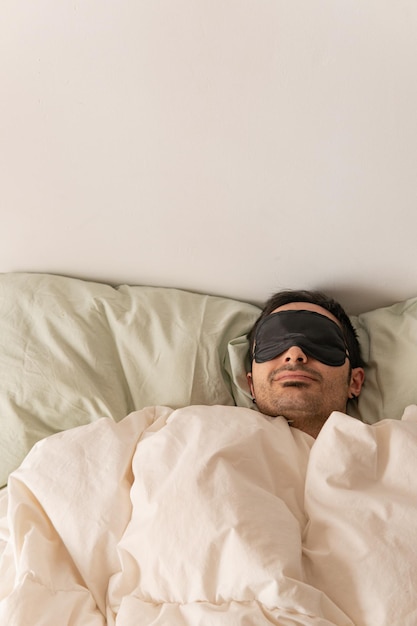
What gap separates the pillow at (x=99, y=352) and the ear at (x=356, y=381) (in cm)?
24

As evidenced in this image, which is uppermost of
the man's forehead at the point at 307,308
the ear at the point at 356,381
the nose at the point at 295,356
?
the man's forehead at the point at 307,308

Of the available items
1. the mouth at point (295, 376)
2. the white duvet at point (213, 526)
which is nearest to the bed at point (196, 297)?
the white duvet at point (213, 526)

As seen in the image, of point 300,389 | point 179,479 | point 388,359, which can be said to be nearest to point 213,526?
point 179,479

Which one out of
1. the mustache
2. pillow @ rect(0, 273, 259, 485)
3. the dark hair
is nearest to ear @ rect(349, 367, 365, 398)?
the dark hair

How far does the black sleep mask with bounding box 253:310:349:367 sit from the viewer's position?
4.91ft

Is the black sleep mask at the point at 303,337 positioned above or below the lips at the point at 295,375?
above

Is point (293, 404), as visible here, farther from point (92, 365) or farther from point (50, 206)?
point (50, 206)

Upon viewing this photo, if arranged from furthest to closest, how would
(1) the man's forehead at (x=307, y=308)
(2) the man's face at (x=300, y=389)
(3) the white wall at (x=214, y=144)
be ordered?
(1) the man's forehead at (x=307, y=308), (2) the man's face at (x=300, y=389), (3) the white wall at (x=214, y=144)

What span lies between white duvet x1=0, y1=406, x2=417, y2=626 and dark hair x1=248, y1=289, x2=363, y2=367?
0.28 meters

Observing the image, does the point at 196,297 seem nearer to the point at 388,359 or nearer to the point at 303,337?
the point at 303,337

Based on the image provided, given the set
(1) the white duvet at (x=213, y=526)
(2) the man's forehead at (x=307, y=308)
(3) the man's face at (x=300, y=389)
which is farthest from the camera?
(2) the man's forehead at (x=307, y=308)

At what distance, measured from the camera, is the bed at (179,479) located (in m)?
1.08

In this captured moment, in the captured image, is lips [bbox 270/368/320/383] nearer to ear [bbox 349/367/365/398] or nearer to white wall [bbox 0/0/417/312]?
ear [bbox 349/367/365/398]

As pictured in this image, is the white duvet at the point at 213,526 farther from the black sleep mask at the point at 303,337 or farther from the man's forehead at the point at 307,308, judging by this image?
the man's forehead at the point at 307,308
